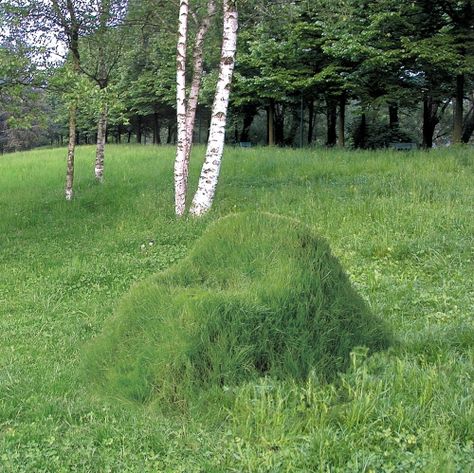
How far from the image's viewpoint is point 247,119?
1259 inches

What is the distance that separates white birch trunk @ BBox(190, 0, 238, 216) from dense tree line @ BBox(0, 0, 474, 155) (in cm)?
105

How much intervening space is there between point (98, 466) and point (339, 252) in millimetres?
5121

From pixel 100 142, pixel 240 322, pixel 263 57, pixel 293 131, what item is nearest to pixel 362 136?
pixel 263 57

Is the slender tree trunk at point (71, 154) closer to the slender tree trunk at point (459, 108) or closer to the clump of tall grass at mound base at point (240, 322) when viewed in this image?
the clump of tall grass at mound base at point (240, 322)

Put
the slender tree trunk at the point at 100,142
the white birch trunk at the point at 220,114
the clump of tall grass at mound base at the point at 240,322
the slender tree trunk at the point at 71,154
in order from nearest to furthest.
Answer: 1. the clump of tall grass at mound base at the point at 240,322
2. the white birch trunk at the point at 220,114
3. the slender tree trunk at the point at 71,154
4. the slender tree trunk at the point at 100,142

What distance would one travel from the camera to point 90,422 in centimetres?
300

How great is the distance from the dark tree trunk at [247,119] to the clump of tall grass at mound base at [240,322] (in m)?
25.9

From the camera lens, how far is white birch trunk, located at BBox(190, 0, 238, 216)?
9312mm

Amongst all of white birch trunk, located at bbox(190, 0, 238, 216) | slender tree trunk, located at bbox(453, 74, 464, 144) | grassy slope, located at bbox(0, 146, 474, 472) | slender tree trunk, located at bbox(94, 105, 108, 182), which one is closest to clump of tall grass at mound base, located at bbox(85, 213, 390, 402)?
grassy slope, located at bbox(0, 146, 474, 472)

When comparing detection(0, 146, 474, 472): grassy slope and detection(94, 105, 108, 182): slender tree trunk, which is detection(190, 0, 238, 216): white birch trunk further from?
detection(94, 105, 108, 182): slender tree trunk

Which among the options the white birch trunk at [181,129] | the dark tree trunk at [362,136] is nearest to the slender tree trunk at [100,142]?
the white birch trunk at [181,129]

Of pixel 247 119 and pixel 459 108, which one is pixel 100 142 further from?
pixel 247 119

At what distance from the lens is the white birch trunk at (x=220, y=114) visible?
9.31m

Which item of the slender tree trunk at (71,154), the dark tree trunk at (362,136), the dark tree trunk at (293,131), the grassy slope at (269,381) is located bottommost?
the grassy slope at (269,381)
